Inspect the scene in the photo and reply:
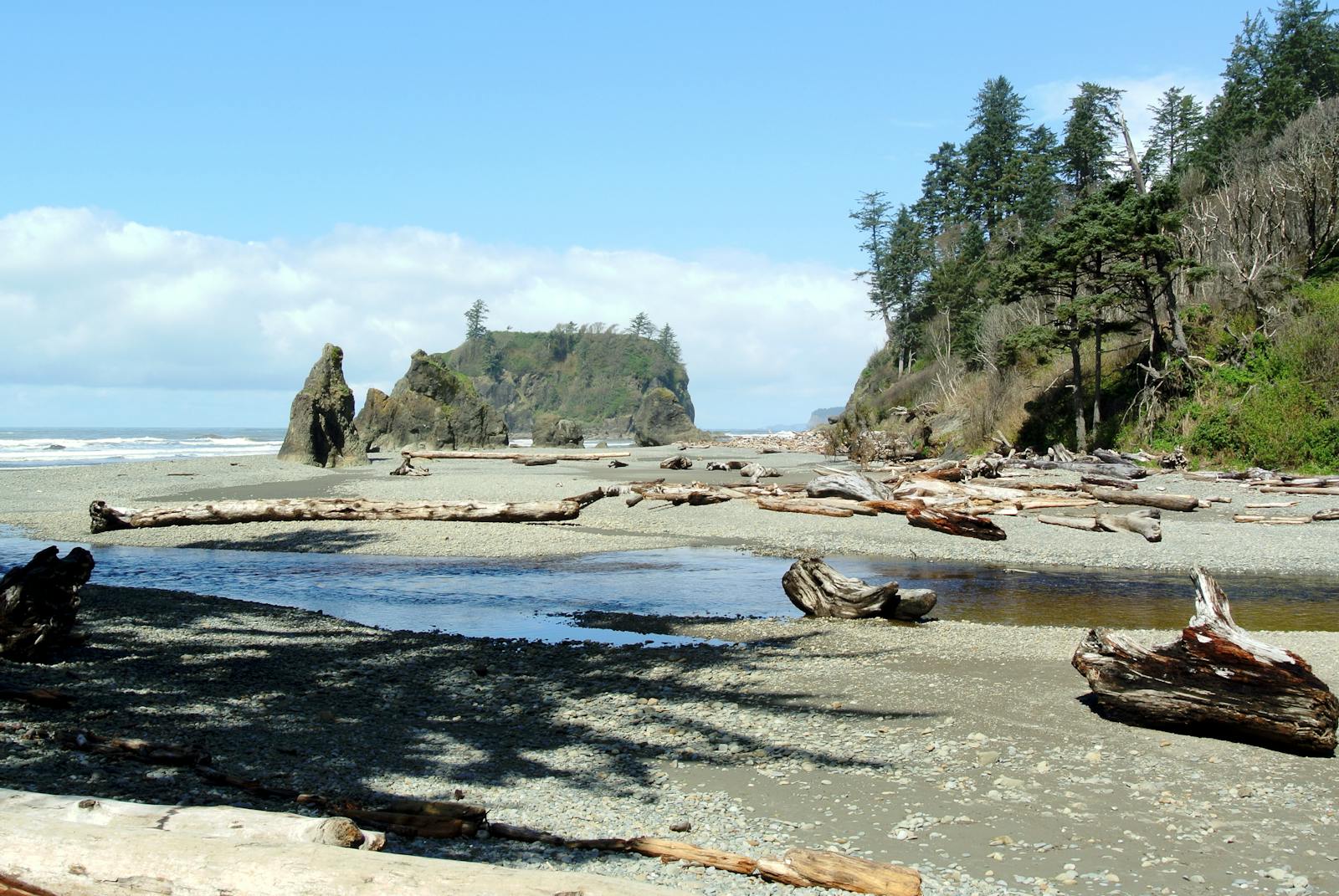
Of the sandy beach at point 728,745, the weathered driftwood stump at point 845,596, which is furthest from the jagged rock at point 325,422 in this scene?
the weathered driftwood stump at point 845,596

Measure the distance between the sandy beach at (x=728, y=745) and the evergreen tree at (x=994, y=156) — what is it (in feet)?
201

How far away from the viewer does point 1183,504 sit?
19531mm

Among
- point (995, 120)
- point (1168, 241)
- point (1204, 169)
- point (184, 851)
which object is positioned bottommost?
point (184, 851)

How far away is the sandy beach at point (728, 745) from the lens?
14.8ft

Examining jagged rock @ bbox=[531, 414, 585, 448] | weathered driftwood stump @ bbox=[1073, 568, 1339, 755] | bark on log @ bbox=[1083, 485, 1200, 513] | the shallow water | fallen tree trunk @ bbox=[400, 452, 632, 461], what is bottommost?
the shallow water

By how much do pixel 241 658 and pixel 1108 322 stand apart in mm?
30208

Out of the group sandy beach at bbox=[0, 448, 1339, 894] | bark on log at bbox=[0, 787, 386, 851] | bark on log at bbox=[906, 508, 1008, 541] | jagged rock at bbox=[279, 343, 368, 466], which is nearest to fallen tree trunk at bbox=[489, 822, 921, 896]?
sandy beach at bbox=[0, 448, 1339, 894]

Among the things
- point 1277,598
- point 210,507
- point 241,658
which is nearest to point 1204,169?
point 1277,598

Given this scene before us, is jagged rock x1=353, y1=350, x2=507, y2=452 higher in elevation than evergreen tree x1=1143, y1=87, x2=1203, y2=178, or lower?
lower

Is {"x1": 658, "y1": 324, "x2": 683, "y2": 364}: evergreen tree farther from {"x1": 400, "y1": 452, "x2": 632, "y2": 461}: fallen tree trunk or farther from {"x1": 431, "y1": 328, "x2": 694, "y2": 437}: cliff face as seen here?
{"x1": 400, "y1": 452, "x2": 632, "y2": 461}: fallen tree trunk

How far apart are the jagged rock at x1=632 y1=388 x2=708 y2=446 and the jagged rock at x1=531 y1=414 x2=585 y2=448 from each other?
11.7 meters

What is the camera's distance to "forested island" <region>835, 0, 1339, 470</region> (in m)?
27.3

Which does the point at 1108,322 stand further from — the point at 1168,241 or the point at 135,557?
the point at 135,557

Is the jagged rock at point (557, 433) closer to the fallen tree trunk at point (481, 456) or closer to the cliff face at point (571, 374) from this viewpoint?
the fallen tree trunk at point (481, 456)
